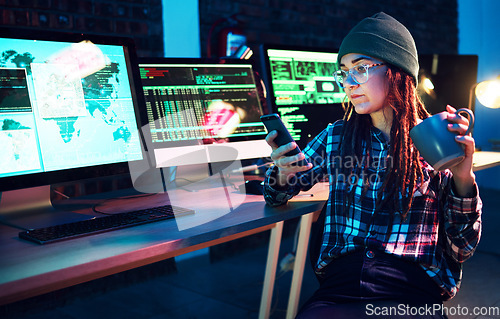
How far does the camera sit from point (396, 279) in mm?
1008

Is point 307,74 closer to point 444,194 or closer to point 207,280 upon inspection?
point 444,194

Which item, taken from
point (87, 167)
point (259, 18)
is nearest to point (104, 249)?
point (87, 167)

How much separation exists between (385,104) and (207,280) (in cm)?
164

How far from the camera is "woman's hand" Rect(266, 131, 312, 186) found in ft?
3.65

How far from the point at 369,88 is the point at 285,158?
0.27 m

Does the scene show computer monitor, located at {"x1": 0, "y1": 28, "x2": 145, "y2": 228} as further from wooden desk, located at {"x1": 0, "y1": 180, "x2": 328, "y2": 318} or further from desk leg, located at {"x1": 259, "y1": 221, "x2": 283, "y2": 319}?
desk leg, located at {"x1": 259, "y1": 221, "x2": 283, "y2": 319}

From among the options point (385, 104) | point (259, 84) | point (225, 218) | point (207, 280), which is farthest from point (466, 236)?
point (207, 280)

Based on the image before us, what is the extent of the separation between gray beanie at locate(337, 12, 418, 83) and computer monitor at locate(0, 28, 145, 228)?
2.12 ft

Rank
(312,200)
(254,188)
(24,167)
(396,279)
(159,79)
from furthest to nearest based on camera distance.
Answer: (159,79)
(254,188)
(312,200)
(24,167)
(396,279)

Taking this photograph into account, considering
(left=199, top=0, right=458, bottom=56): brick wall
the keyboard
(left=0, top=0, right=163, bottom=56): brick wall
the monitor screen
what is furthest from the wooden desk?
(left=199, top=0, right=458, bottom=56): brick wall

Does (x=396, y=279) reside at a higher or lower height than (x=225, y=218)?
lower

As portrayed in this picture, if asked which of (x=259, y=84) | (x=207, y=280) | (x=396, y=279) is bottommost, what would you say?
(x=207, y=280)

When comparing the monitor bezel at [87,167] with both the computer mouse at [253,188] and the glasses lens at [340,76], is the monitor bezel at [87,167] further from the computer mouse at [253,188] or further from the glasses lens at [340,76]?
the glasses lens at [340,76]

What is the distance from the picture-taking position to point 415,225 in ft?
3.49
